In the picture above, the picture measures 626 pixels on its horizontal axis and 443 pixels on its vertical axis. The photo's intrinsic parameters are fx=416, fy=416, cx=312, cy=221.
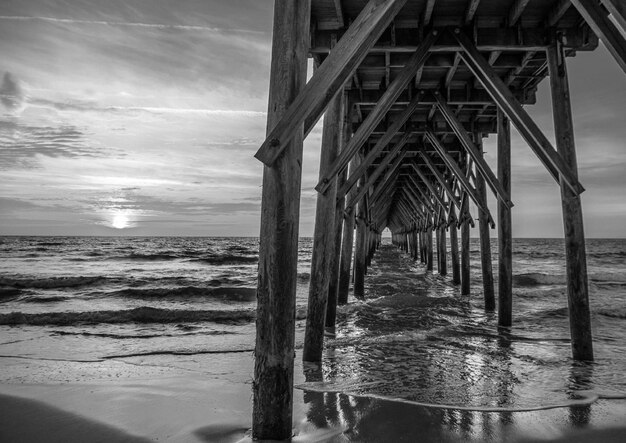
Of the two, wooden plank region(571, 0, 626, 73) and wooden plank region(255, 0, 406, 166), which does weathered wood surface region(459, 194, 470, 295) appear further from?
wooden plank region(255, 0, 406, 166)

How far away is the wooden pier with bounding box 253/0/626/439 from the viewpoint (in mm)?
2307

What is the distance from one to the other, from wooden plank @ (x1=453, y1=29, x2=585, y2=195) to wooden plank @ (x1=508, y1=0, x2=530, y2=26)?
1.74 feet

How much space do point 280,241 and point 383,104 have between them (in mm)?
3526

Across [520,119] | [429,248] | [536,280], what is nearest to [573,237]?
[520,119]

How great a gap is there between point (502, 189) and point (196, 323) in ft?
19.5

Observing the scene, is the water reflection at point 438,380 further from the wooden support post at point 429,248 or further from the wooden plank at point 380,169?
the wooden support post at point 429,248

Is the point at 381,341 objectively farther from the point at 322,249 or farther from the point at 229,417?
the point at 229,417

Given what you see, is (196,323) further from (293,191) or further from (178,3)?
(293,191)

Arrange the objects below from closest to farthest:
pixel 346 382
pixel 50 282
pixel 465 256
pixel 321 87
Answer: pixel 321 87
pixel 346 382
pixel 465 256
pixel 50 282

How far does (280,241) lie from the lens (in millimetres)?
2289

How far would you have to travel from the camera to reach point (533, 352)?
16.3ft

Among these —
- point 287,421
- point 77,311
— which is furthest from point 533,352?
point 77,311

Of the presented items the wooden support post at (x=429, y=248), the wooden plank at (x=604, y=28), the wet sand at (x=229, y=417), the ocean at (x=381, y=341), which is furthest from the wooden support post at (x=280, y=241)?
the wooden support post at (x=429, y=248)

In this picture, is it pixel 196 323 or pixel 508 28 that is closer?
pixel 508 28
